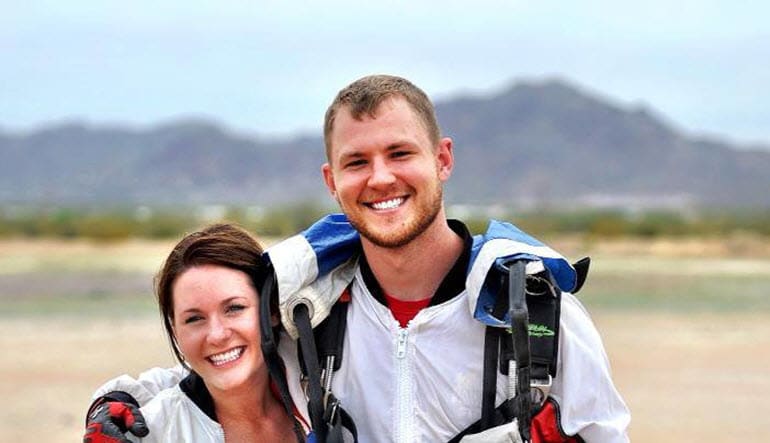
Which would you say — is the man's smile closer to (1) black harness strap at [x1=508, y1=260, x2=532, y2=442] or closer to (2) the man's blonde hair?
(2) the man's blonde hair

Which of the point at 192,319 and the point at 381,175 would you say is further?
the point at 192,319

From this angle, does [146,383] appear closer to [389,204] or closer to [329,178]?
[329,178]

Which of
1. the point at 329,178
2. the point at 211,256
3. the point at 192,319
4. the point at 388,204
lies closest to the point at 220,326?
the point at 192,319

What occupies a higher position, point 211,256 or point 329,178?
point 329,178

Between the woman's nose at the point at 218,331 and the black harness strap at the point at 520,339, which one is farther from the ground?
the woman's nose at the point at 218,331

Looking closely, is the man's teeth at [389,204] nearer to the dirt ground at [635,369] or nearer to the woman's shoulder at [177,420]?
the woman's shoulder at [177,420]

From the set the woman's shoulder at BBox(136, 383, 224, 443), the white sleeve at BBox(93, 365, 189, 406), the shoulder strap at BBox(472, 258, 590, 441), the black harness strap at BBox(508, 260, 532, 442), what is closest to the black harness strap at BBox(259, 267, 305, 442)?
the woman's shoulder at BBox(136, 383, 224, 443)

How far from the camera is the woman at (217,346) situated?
3.92 metres

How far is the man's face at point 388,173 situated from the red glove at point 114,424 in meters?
0.94

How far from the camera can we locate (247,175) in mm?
177500

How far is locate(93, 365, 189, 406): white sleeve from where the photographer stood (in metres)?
4.07

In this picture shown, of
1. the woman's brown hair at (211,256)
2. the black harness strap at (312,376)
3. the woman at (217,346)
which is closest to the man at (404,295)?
the black harness strap at (312,376)

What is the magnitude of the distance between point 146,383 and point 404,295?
1.01 m

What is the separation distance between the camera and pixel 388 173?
12.1 ft
